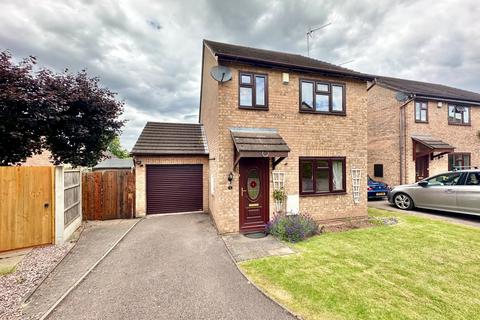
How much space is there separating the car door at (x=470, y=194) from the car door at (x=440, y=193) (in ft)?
0.51

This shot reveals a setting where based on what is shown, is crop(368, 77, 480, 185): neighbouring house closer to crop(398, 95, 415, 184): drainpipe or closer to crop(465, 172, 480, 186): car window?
crop(398, 95, 415, 184): drainpipe

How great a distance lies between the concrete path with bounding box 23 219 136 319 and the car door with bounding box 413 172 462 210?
39.1 feet

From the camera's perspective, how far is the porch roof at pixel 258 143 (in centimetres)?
607

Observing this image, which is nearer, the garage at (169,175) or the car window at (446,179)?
the car window at (446,179)

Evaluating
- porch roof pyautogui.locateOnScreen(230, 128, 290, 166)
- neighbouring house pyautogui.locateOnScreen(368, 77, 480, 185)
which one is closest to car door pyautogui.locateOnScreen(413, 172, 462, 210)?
neighbouring house pyautogui.locateOnScreen(368, 77, 480, 185)

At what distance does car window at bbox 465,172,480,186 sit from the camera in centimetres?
749

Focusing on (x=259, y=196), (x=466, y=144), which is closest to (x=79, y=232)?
(x=259, y=196)

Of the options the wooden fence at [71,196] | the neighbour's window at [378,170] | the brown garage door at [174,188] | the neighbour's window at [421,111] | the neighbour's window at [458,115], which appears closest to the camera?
the wooden fence at [71,196]

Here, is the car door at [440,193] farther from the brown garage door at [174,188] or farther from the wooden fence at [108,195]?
the wooden fence at [108,195]

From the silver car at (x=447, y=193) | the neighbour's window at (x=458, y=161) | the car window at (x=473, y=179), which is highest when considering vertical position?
the neighbour's window at (x=458, y=161)

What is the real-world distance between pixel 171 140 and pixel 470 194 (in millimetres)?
12214

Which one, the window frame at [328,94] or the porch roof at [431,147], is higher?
the window frame at [328,94]

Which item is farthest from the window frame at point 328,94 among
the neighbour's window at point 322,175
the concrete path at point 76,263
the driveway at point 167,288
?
the concrete path at point 76,263

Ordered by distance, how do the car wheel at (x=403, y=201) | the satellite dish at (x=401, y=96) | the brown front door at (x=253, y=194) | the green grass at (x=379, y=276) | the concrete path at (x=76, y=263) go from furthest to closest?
the satellite dish at (x=401, y=96) < the car wheel at (x=403, y=201) < the brown front door at (x=253, y=194) < the concrete path at (x=76, y=263) < the green grass at (x=379, y=276)
